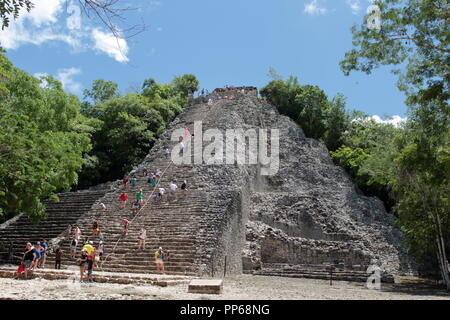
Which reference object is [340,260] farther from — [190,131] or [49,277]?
[190,131]

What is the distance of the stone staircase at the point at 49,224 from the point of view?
632 inches

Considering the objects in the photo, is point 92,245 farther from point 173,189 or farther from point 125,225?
point 173,189

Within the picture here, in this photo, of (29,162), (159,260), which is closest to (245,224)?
(159,260)

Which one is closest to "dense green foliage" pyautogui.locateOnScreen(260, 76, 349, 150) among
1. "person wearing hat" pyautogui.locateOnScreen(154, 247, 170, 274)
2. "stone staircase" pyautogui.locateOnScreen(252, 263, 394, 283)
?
"stone staircase" pyautogui.locateOnScreen(252, 263, 394, 283)

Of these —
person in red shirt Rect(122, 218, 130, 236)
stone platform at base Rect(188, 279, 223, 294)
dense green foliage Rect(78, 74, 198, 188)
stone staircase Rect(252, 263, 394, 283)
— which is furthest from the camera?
dense green foliage Rect(78, 74, 198, 188)

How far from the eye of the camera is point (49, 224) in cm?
1745

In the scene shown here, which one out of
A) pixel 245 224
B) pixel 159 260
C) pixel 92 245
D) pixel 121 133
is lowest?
pixel 159 260

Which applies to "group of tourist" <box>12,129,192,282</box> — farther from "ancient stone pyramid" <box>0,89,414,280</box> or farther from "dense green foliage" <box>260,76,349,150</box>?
"dense green foliage" <box>260,76,349,150</box>

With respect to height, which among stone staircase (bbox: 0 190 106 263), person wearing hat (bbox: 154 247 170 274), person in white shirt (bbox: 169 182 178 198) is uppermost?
person in white shirt (bbox: 169 182 178 198)

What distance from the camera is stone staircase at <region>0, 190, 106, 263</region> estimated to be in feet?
52.7

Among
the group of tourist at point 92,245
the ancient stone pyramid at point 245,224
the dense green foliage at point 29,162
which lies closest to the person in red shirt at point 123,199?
the group of tourist at point 92,245

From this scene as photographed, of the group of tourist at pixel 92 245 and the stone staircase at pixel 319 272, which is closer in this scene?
the group of tourist at pixel 92 245

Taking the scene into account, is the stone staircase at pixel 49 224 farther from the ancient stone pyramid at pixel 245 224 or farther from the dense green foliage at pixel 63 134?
the dense green foliage at pixel 63 134

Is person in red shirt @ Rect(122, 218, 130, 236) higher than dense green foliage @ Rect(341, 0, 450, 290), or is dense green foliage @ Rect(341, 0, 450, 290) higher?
dense green foliage @ Rect(341, 0, 450, 290)
